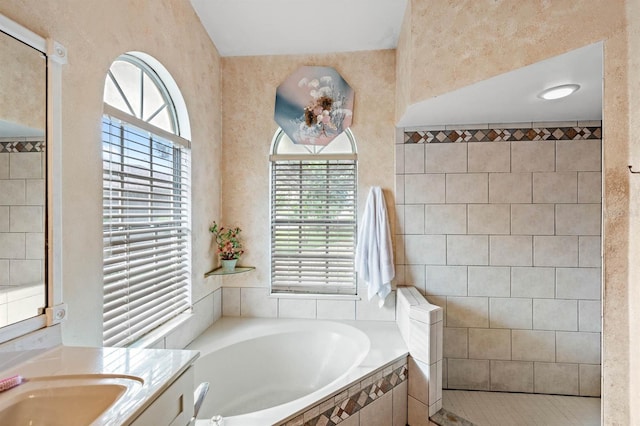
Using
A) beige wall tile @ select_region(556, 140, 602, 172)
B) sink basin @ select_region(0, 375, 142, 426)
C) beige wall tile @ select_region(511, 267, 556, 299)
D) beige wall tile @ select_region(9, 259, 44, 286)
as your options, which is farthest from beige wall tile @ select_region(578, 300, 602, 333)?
beige wall tile @ select_region(9, 259, 44, 286)

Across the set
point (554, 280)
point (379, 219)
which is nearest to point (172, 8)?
point (379, 219)

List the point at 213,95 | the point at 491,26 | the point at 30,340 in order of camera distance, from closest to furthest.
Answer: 1. the point at 30,340
2. the point at 491,26
3. the point at 213,95

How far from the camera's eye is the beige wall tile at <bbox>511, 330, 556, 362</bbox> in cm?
225

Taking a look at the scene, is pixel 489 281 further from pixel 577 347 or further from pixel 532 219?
pixel 577 347

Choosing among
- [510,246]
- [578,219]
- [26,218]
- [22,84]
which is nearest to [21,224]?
[26,218]

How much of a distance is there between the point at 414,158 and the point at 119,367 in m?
2.18

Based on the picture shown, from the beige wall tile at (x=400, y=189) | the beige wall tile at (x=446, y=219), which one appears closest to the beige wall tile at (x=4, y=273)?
the beige wall tile at (x=400, y=189)

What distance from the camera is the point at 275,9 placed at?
2031 millimetres

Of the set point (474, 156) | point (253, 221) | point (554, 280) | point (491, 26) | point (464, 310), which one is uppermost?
point (491, 26)

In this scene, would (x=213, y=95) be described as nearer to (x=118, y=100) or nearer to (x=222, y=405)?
(x=118, y=100)

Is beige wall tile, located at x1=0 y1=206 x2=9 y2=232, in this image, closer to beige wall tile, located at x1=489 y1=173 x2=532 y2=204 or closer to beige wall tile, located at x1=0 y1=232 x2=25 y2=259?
beige wall tile, located at x1=0 y1=232 x2=25 y2=259

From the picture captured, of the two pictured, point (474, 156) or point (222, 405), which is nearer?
point (222, 405)

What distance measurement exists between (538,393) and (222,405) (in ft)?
7.47

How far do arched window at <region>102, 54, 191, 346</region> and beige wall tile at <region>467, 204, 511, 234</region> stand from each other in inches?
82.0
